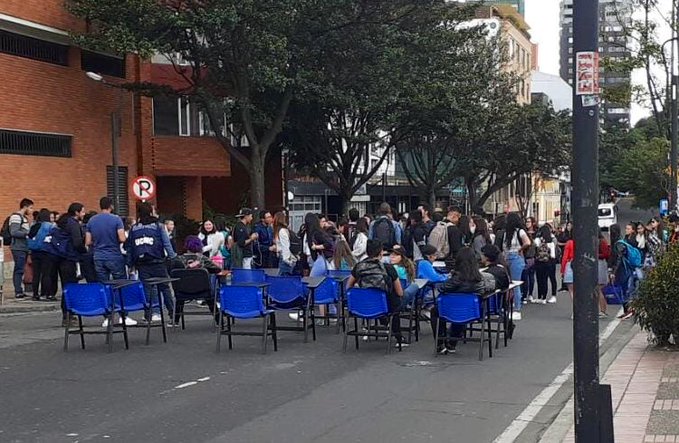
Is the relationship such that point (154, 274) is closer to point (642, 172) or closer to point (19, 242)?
point (19, 242)

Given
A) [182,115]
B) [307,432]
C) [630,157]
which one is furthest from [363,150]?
[630,157]

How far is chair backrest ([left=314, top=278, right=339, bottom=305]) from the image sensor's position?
45.2ft

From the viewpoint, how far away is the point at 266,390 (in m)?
9.50

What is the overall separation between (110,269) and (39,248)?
4244mm

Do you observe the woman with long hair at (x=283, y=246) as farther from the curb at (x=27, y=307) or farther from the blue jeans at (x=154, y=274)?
the curb at (x=27, y=307)

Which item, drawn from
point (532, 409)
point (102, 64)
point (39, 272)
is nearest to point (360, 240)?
point (39, 272)

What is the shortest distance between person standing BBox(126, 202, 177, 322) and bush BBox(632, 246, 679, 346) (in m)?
6.82

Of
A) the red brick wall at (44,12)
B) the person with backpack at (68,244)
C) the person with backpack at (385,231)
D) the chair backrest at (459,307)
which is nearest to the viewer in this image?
the chair backrest at (459,307)

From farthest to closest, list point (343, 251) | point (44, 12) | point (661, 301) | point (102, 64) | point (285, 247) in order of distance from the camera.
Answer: point (102, 64) < point (44, 12) < point (285, 247) < point (343, 251) < point (661, 301)

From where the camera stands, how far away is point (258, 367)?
35.8 feet

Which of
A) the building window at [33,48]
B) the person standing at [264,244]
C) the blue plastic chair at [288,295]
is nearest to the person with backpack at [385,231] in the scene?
the person standing at [264,244]

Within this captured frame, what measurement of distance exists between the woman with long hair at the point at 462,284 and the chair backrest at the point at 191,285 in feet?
12.8

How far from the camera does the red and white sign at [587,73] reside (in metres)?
6.06

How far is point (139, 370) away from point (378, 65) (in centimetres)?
1807
